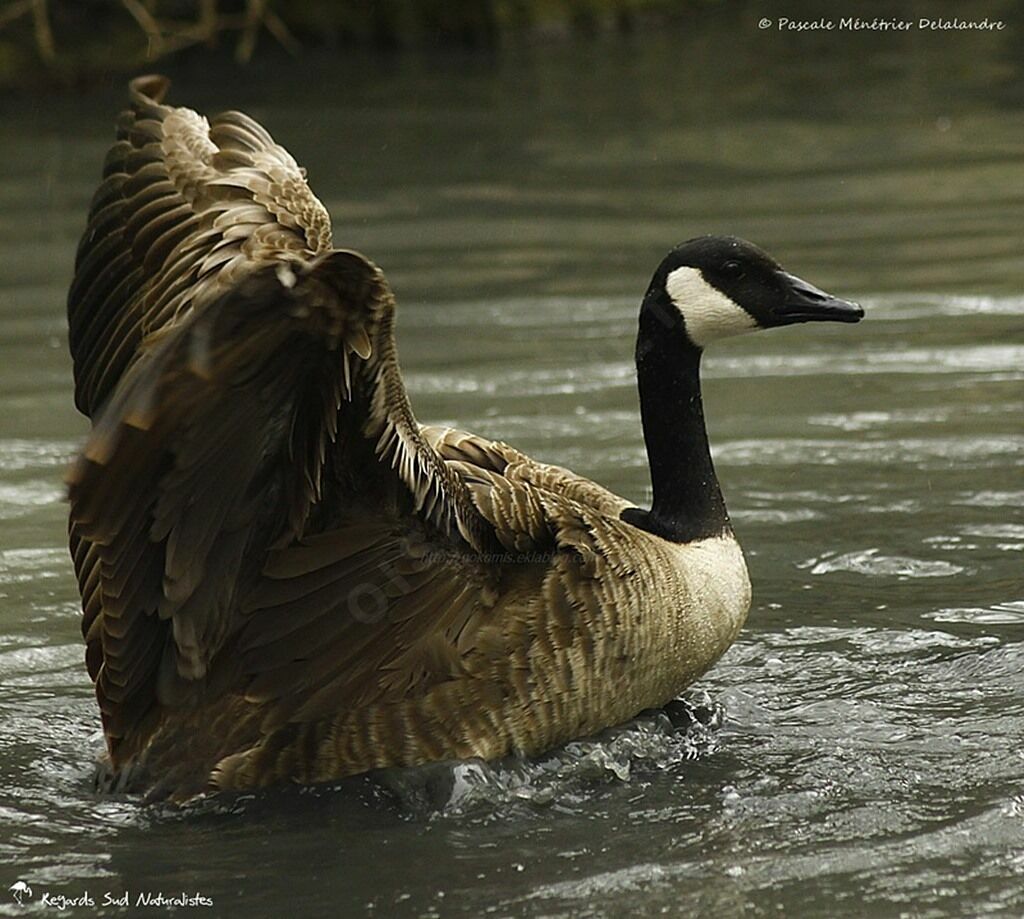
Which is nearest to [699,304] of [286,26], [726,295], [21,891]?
[726,295]

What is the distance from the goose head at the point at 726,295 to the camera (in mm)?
5906

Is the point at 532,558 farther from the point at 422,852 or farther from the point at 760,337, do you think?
the point at 760,337

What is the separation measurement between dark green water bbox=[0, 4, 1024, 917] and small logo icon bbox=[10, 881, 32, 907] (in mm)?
34

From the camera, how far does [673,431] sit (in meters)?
6.00

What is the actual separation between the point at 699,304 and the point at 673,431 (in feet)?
1.33

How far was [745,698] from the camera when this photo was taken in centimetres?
596

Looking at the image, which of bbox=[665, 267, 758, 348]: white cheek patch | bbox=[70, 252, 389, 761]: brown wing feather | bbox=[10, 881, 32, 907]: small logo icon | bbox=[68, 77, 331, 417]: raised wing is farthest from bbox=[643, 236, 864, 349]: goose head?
bbox=[10, 881, 32, 907]: small logo icon

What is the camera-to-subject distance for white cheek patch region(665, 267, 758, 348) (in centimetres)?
590

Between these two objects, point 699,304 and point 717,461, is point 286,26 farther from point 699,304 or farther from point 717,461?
point 699,304

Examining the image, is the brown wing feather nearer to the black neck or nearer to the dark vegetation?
the black neck

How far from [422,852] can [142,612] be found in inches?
38.1

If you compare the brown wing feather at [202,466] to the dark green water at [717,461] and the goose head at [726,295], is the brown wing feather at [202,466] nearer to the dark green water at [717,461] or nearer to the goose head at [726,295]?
the dark green water at [717,461]

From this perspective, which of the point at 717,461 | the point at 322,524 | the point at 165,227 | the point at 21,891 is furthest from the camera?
the point at 717,461

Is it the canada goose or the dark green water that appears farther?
the dark green water
